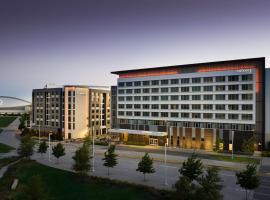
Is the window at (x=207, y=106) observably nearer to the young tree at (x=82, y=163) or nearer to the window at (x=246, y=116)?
the window at (x=246, y=116)

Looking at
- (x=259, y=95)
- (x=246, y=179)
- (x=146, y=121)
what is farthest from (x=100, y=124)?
(x=246, y=179)

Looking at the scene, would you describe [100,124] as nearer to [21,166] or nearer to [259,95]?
[21,166]

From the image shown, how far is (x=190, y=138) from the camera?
7781cm

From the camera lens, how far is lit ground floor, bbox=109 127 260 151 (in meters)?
70.1

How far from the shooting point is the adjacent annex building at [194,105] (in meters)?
68.2

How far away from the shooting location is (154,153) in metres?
69.4

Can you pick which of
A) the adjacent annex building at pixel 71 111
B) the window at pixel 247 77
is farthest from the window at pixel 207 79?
the adjacent annex building at pixel 71 111

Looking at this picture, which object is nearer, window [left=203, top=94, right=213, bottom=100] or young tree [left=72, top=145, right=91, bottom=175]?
young tree [left=72, top=145, right=91, bottom=175]

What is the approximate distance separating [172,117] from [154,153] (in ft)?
54.9

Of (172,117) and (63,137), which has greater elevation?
(172,117)

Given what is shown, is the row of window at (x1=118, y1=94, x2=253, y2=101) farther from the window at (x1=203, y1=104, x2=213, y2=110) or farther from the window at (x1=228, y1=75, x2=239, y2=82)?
the window at (x1=228, y1=75, x2=239, y2=82)

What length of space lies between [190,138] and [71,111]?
50.6 meters

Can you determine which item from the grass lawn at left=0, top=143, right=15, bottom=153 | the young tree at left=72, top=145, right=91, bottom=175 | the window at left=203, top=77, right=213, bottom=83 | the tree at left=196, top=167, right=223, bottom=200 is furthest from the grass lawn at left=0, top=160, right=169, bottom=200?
the window at left=203, top=77, right=213, bottom=83

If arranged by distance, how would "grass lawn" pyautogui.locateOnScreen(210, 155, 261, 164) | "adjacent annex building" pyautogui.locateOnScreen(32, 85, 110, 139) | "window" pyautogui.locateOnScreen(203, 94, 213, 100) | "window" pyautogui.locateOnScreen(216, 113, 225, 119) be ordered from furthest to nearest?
"adjacent annex building" pyautogui.locateOnScreen(32, 85, 110, 139)
"window" pyautogui.locateOnScreen(203, 94, 213, 100)
"window" pyautogui.locateOnScreen(216, 113, 225, 119)
"grass lawn" pyautogui.locateOnScreen(210, 155, 261, 164)
